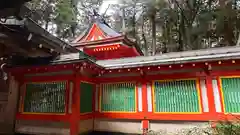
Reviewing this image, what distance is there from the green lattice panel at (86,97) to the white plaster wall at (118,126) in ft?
2.47

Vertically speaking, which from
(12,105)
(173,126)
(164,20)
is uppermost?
(164,20)

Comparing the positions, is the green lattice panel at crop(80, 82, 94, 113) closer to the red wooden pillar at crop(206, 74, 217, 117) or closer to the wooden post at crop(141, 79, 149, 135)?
the wooden post at crop(141, 79, 149, 135)

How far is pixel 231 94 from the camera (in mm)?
6430

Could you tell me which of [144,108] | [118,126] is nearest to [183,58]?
[144,108]

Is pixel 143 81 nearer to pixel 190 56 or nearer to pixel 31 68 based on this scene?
pixel 190 56

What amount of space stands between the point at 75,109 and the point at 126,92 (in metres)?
2.25

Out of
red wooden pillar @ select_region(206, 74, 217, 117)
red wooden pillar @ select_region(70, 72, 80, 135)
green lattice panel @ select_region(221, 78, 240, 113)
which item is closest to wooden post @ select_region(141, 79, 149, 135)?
red wooden pillar @ select_region(206, 74, 217, 117)

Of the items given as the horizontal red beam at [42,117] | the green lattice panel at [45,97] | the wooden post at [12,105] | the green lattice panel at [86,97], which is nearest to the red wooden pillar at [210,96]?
the green lattice panel at [86,97]

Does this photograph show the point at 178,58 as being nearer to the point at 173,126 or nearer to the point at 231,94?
the point at 231,94

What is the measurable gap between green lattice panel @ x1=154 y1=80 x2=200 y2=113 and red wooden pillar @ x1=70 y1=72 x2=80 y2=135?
313 centimetres

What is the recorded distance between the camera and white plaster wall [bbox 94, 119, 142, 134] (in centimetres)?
750

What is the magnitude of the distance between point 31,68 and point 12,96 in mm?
1713

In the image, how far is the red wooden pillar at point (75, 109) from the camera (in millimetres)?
6812

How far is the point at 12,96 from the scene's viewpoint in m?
7.88
